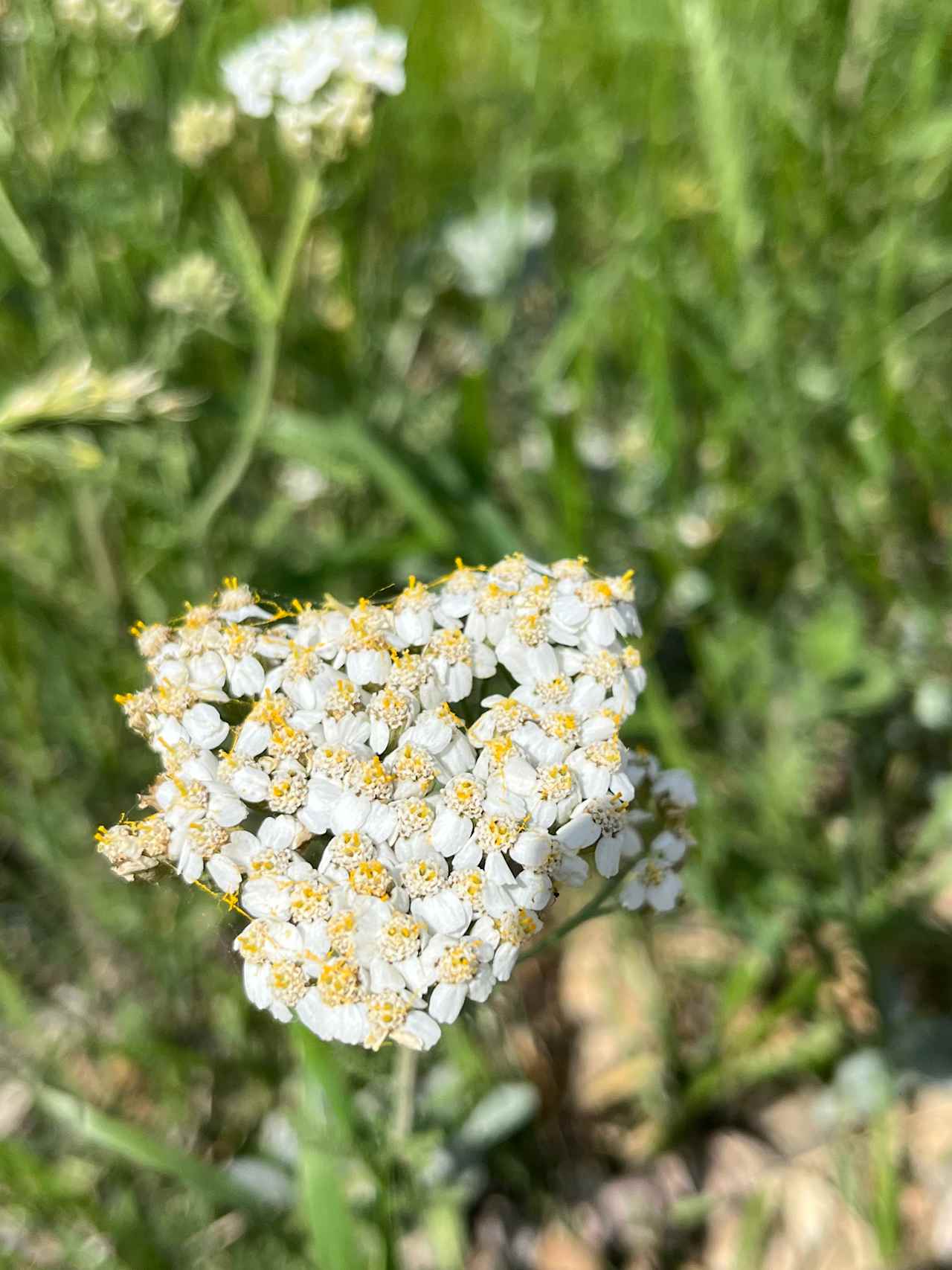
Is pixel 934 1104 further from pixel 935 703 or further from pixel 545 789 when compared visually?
pixel 545 789

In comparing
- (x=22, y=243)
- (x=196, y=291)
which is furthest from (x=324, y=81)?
(x=22, y=243)

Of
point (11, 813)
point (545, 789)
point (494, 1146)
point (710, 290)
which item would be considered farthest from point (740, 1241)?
point (710, 290)

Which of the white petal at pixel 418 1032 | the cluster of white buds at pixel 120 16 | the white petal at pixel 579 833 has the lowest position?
the white petal at pixel 418 1032

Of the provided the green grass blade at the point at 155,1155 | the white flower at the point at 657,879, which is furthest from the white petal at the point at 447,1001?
the green grass blade at the point at 155,1155

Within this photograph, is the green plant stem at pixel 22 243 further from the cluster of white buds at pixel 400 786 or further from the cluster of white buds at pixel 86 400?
the cluster of white buds at pixel 400 786

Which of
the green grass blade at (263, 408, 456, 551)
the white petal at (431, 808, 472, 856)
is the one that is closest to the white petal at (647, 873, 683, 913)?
the white petal at (431, 808, 472, 856)

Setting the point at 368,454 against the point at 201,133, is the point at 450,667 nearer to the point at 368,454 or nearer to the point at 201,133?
the point at 368,454
